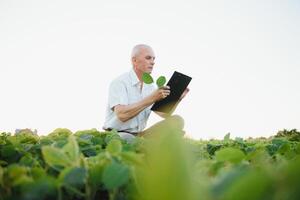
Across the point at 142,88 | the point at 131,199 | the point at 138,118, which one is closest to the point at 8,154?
the point at 131,199

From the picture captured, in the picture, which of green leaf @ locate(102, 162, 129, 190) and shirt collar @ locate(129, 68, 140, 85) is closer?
green leaf @ locate(102, 162, 129, 190)

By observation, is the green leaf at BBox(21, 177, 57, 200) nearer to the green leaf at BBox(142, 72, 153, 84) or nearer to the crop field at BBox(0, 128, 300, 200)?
the crop field at BBox(0, 128, 300, 200)

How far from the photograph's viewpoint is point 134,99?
5.62 meters

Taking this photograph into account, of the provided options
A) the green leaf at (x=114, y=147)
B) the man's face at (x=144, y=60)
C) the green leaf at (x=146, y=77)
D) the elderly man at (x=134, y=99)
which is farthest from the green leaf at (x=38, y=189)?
the man's face at (x=144, y=60)

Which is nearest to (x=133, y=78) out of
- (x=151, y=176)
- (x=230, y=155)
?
(x=230, y=155)

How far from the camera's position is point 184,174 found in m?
0.34

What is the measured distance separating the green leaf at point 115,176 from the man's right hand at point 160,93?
3.78 m

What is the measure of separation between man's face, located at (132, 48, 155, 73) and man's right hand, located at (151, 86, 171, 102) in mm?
1410

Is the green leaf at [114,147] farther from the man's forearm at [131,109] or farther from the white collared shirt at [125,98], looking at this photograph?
the white collared shirt at [125,98]

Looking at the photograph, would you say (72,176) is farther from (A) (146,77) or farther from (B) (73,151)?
(A) (146,77)

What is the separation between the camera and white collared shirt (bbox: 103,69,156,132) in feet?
16.7

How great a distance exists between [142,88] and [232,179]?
5425 millimetres

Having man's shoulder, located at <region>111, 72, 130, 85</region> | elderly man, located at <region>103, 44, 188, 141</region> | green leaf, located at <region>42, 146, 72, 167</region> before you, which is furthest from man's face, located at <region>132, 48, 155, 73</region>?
green leaf, located at <region>42, 146, 72, 167</region>

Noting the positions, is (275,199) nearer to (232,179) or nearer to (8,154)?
(232,179)
